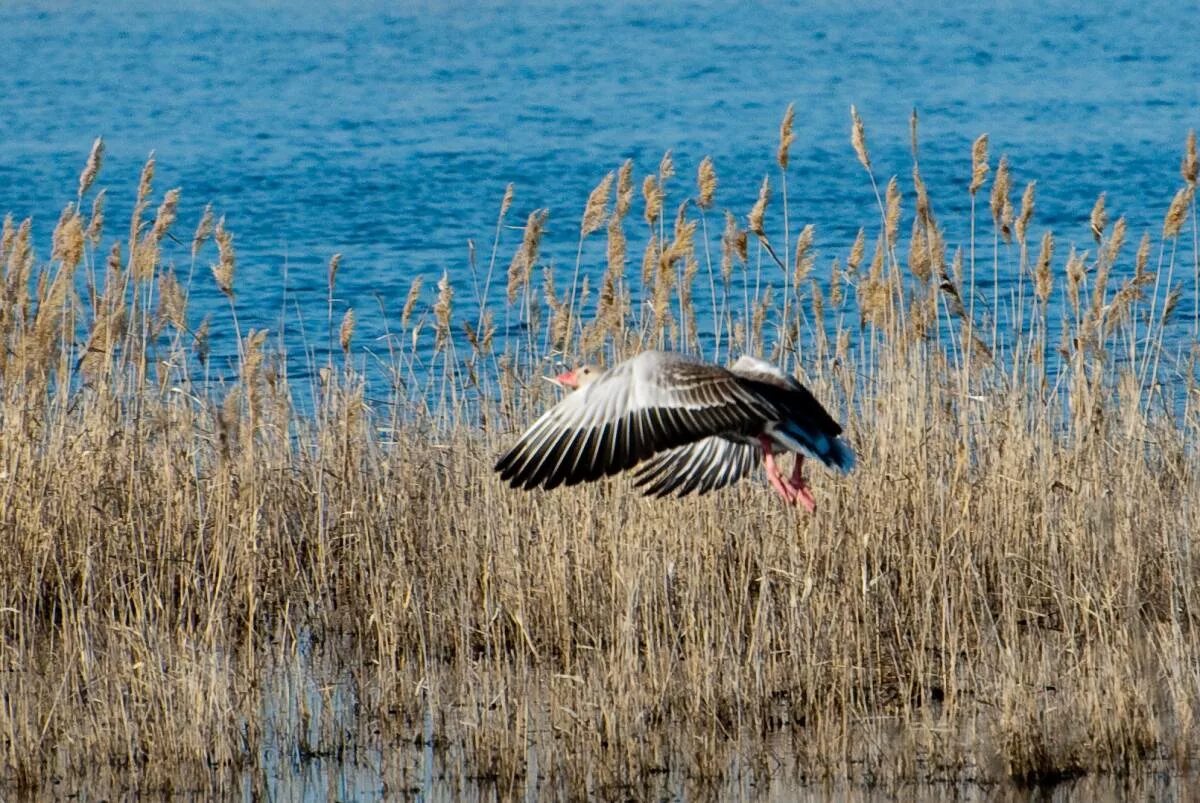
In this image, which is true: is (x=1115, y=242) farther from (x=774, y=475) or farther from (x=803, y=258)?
(x=774, y=475)

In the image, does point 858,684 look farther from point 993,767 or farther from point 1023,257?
point 1023,257

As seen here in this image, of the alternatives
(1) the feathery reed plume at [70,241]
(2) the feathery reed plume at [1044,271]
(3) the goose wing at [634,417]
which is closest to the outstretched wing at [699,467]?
(3) the goose wing at [634,417]

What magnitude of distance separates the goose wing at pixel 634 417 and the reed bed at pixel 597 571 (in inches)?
19.3

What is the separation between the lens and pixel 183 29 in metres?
39.4

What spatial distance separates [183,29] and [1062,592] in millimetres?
36571

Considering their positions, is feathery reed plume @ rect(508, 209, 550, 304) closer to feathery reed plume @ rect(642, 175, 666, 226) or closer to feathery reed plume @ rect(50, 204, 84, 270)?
feathery reed plume @ rect(642, 175, 666, 226)

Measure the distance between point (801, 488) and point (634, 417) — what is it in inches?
33.7

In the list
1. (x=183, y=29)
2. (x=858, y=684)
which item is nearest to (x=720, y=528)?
(x=858, y=684)

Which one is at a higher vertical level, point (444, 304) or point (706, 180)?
point (706, 180)

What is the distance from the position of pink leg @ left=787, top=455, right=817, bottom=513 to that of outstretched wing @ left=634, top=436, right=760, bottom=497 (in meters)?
0.26

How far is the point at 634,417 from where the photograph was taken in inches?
216

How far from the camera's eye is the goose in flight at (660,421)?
17.6 feet

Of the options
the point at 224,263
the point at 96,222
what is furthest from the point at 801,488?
the point at 96,222

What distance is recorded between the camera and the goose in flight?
5.36 metres
